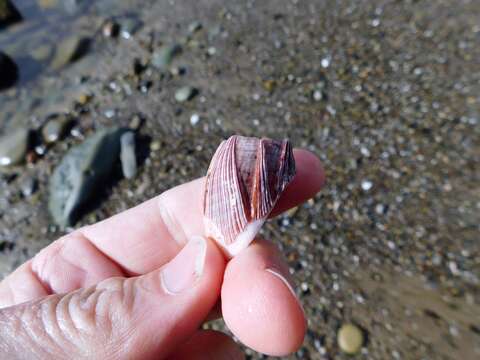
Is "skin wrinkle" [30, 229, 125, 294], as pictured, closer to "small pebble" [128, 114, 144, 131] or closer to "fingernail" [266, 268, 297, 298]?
"fingernail" [266, 268, 297, 298]

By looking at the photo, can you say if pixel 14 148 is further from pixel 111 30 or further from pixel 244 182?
pixel 244 182

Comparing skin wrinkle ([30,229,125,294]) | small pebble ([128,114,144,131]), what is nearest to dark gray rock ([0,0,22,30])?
small pebble ([128,114,144,131])

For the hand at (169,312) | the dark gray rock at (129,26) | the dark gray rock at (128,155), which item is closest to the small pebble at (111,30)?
the dark gray rock at (129,26)

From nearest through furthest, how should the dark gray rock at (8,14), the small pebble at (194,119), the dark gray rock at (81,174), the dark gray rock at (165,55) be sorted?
1. the dark gray rock at (81,174)
2. the small pebble at (194,119)
3. the dark gray rock at (165,55)
4. the dark gray rock at (8,14)

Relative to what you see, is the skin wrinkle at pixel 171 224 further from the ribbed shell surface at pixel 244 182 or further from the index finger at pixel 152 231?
the ribbed shell surface at pixel 244 182

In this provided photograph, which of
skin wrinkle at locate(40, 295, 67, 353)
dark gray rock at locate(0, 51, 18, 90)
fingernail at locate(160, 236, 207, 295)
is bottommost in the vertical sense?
dark gray rock at locate(0, 51, 18, 90)
